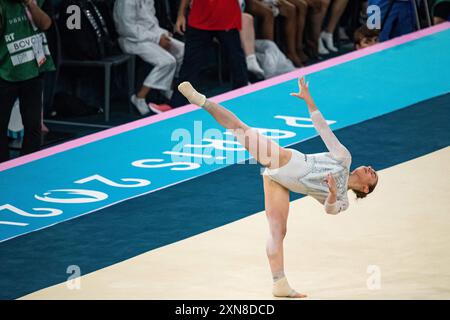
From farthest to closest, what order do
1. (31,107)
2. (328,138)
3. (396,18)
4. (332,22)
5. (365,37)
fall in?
(332,22), (365,37), (396,18), (31,107), (328,138)

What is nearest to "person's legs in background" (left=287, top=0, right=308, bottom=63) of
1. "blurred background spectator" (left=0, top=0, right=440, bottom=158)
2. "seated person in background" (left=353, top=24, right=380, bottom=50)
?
"blurred background spectator" (left=0, top=0, right=440, bottom=158)

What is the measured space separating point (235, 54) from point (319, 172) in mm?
4391

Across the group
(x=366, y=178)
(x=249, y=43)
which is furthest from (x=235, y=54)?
(x=366, y=178)

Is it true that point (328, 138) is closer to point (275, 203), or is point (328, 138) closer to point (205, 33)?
point (275, 203)

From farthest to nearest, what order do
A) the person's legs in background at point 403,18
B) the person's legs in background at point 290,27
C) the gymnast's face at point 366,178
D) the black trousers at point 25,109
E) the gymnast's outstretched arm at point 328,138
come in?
the person's legs in background at point 290,27 → the person's legs in background at point 403,18 → the black trousers at point 25,109 → the gymnast's face at point 366,178 → the gymnast's outstretched arm at point 328,138

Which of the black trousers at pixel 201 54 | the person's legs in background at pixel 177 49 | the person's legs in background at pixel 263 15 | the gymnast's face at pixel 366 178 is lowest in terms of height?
the person's legs in background at pixel 263 15

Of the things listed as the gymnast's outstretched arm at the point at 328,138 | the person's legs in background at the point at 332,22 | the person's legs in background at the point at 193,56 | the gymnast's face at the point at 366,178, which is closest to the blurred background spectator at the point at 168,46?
the person's legs in background at the point at 193,56

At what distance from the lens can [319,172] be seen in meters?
7.27

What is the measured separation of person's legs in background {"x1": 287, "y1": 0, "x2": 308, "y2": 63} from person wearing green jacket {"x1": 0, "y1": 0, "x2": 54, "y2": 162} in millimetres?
4103

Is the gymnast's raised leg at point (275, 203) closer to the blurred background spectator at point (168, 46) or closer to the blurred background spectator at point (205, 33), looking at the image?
the blurred background spectator at point (168, 46)

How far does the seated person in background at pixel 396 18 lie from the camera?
12234 millimetres

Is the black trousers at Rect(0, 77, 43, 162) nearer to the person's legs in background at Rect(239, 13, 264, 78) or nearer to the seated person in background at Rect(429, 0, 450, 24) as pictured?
→ the person's legs in background at Rect(239, 13, 264, 78)

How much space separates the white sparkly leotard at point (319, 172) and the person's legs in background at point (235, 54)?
4.21m

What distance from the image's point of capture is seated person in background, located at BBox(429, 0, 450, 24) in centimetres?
1306
